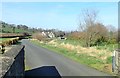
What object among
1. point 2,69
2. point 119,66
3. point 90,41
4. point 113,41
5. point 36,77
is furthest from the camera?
point 113,41

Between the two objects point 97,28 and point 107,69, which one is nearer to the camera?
point 107,69

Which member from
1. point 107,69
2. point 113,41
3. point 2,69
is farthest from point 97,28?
point 2,69

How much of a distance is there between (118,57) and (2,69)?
38.1ft

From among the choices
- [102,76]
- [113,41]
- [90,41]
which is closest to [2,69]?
[102,76]

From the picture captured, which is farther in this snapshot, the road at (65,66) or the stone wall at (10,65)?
the road at (65,66)

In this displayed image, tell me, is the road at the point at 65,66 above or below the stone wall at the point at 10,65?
below

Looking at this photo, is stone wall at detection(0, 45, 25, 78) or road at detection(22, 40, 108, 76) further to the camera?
road at detection(22, 40, 108, 76)

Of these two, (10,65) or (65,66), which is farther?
(65,66)

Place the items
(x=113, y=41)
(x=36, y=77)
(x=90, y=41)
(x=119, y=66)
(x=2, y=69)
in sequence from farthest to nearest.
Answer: (x=113, y=41)
(x=90, y=41)
(x=119, y=66)
(x=36, y=77)
(x=2, y=69)

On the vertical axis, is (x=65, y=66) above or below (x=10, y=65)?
below

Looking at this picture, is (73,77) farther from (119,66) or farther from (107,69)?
(107,69)

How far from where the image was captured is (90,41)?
167 ft

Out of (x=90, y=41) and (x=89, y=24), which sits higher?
(x=89, y=24)

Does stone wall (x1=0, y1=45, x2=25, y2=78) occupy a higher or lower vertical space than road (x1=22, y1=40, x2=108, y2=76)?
higher
